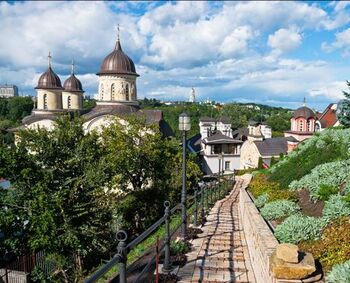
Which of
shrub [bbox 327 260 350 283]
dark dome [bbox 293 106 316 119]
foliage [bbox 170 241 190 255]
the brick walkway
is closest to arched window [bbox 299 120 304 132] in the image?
dark dome [bbox 293 106 316 119]

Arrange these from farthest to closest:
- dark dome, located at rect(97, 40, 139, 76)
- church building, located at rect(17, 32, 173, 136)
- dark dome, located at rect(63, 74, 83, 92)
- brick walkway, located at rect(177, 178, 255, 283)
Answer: dark dome, located at rect(63, 74, 83, 92), dark dome, located at rect(97, 40, 139, 76), church building, located at rect(17, 32, 173, 136), brick walkway, located at rect(177, 178, 255, 283)

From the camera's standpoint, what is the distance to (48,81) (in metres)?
38.5

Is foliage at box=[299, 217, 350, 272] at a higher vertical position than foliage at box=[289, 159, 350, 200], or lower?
lower

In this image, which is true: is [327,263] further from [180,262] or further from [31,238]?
[31,238]

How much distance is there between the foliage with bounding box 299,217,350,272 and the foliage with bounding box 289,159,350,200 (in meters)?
1.48

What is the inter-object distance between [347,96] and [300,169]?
356 cm

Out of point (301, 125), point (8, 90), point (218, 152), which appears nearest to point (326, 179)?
point (301, 125)

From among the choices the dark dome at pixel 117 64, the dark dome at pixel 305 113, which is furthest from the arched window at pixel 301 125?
the dark dome at pixel 117 64

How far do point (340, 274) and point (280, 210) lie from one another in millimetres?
3604

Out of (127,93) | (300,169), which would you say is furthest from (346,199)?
(127,93)

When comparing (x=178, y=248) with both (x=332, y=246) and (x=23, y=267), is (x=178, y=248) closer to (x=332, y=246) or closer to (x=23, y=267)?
(x=332, y=246)

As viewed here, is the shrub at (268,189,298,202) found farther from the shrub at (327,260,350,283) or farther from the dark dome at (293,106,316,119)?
the dark dome at (293,106,316,119)

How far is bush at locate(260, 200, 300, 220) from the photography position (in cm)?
751

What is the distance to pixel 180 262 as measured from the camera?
6.66m
